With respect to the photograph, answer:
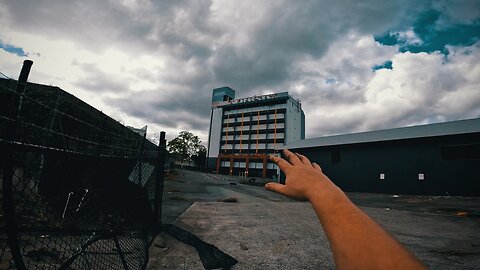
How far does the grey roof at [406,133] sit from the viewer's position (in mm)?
17547

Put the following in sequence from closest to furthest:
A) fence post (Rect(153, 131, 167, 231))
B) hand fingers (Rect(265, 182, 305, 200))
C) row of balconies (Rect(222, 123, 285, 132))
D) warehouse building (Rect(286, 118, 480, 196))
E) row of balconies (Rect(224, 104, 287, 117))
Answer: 1. hand fingers (Rect(265, 182, 305, 200))
2. fence post (Rect(153, 131, 167, 231))
3. warehouse building (Rect(286, 118, 480, 196))
4. row of balconies (Rect(222, 123, 285, 132))
5. row of balconies (Rect(224, 104, 287, 117))

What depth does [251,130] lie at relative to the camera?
6569cm

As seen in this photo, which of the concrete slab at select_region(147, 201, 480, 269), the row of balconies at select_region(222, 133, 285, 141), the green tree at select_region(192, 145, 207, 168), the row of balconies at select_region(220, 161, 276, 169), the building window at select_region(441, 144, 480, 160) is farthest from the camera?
the green tree at select_region(192, 145, 207, 168)

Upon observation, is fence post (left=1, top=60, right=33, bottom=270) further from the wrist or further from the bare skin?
the wrist

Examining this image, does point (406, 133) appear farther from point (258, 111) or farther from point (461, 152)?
point (258, 111)

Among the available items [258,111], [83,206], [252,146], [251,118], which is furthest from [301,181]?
[251,118]

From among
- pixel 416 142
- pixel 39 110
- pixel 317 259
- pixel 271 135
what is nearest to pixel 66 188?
pixel 39 110

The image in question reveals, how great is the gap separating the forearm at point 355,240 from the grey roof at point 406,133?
2203cm

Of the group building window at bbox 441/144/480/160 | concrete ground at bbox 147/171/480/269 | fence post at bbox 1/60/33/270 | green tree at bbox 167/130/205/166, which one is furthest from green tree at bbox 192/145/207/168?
fence post at bbox 1/60/33/270

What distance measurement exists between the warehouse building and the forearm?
22.0 metres

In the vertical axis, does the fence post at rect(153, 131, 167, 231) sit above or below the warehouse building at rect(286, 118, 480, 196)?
below

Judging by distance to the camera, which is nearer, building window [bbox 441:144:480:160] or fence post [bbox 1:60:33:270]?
fence post [bbox 1:60:33:270]

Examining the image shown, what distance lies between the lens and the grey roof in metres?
17.5

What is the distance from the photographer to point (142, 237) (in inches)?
173
